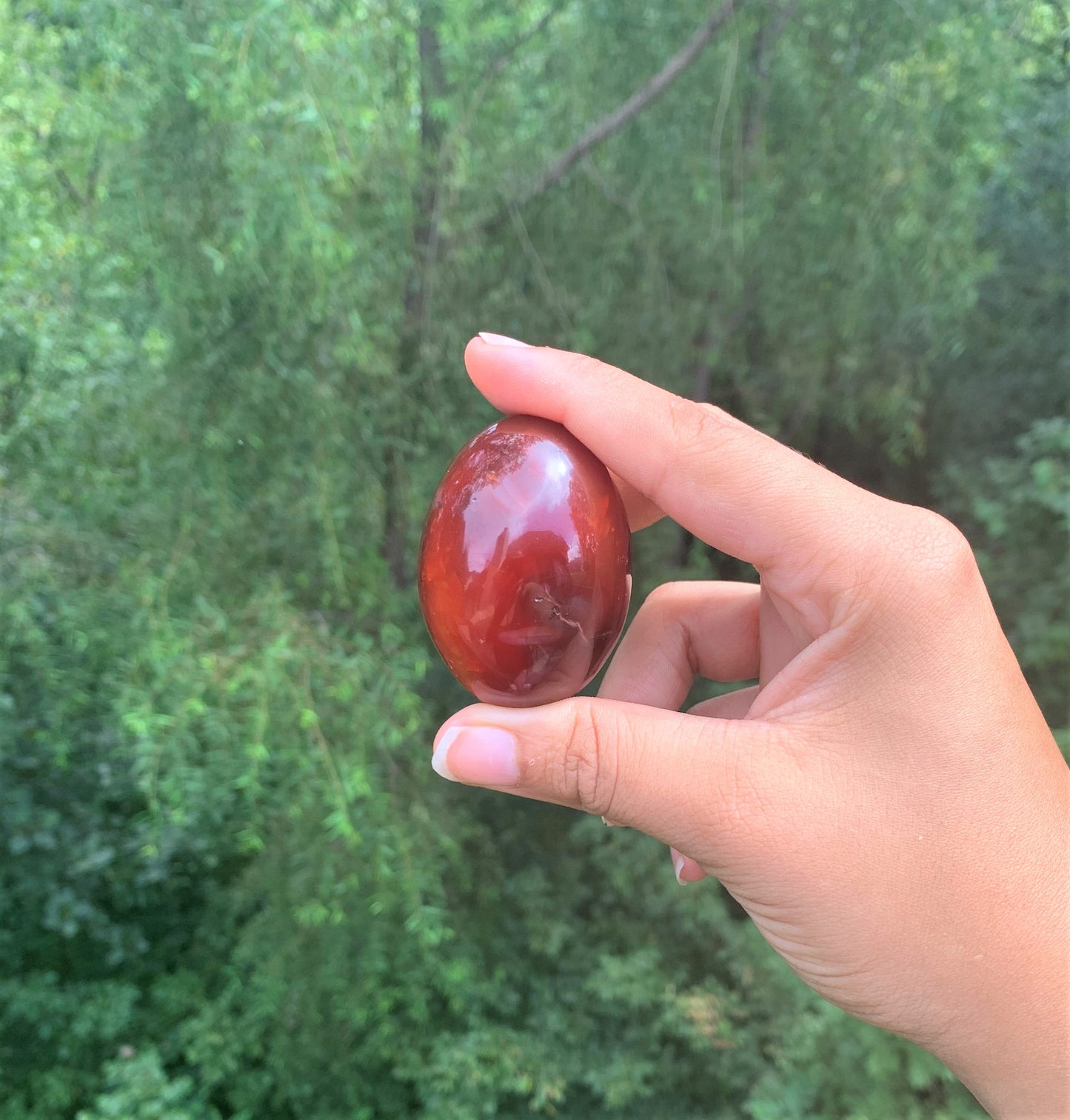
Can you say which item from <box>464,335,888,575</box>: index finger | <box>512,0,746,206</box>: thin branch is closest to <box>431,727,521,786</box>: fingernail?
<box>464,335,888,575</box>: index finger

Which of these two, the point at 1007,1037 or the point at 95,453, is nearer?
the point at 1007,1037

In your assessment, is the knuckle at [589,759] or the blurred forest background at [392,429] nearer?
the knuckle at [589,759]

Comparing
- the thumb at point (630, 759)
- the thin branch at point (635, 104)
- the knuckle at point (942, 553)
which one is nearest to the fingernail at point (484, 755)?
the thumb at point (630, 759)

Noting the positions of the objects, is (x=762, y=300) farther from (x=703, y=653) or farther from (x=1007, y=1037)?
(x=1007, y=1037)

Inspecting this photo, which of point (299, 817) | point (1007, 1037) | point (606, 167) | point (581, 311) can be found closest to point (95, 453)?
point (299, 817)

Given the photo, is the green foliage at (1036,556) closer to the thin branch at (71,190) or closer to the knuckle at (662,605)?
the knuckle at (662,605)

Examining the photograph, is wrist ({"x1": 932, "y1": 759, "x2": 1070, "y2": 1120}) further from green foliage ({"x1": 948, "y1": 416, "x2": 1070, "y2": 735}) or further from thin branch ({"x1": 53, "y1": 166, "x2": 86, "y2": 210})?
thin branch ({"x1": 53, "y1": 166, "x2": 86, "y2": 210})

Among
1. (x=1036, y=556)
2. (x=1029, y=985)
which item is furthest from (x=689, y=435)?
(x=1036, y=556)
